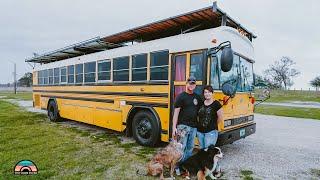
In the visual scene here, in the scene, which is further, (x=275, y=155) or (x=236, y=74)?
(x=275, y=155)

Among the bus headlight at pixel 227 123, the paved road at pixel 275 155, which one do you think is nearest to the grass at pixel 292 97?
the paved road at pixel 275 155

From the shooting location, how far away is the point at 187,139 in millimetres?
5461

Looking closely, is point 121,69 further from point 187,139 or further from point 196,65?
point 187,139

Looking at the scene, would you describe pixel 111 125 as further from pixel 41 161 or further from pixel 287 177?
pixel 287 177

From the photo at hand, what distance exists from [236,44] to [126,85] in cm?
310

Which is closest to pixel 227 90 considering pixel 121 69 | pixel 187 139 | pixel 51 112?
pixel 187 139

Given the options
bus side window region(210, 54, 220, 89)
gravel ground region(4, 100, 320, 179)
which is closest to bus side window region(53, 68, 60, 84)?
gravel ground region(4, 100, 320, 179)

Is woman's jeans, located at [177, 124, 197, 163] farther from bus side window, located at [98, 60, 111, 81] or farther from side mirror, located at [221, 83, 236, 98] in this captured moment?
bus side window, located at [98, 60, 111, 81]

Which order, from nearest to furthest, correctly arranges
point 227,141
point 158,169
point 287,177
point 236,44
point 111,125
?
point 158,169
point 287,177
point 227,141
point 236,44
point 111,125

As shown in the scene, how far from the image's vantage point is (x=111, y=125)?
8.72m

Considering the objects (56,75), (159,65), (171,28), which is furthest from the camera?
(56,75)

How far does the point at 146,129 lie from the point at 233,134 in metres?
2.19

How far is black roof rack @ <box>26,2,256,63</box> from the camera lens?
258 inches

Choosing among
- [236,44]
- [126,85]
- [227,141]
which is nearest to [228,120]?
[227,141]
